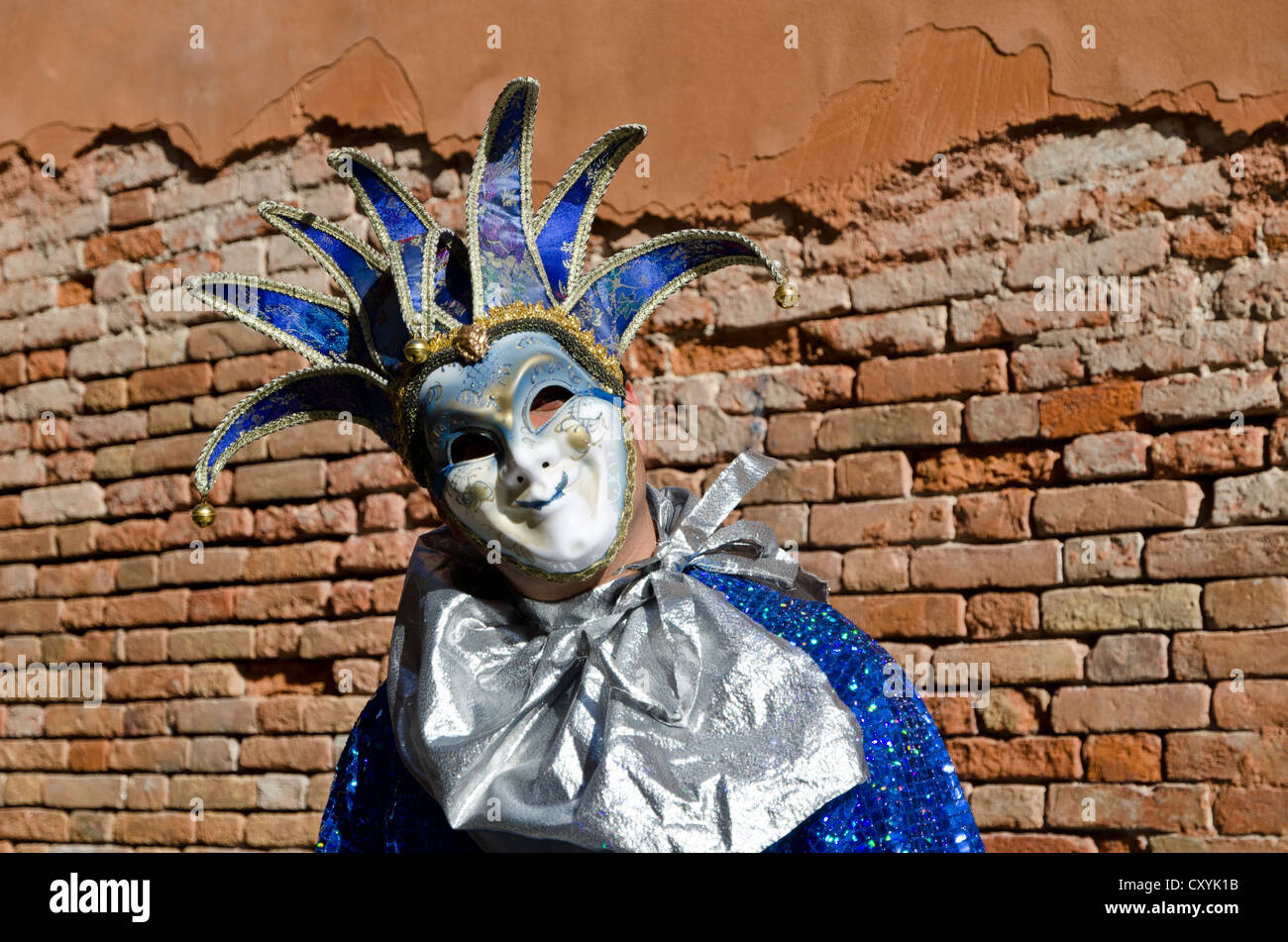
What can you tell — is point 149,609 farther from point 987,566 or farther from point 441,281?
point 987,566

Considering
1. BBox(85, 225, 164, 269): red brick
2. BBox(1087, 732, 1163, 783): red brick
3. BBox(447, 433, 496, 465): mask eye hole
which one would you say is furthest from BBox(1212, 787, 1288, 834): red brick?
BBox(85, 225, 164, 269): red brick

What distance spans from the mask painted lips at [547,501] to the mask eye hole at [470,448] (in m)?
0.12

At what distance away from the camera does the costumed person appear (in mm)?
1649

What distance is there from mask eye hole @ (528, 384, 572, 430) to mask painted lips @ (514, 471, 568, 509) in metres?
0.12

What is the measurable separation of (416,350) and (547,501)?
302 mm

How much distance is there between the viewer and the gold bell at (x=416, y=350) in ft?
6.05

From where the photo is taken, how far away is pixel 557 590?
6.21 ft

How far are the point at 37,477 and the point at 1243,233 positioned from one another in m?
3.36

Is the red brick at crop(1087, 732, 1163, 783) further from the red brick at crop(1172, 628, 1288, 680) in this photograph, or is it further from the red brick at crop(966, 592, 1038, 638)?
the red brick at crop(966, 592, 1038, 638)

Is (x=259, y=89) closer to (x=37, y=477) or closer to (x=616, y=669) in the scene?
(x=37, y=477)

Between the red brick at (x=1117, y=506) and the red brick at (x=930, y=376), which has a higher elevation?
the red brick at (x=930, y=376)

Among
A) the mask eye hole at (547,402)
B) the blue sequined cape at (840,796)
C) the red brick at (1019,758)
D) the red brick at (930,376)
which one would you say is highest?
the red brick at (930,376)

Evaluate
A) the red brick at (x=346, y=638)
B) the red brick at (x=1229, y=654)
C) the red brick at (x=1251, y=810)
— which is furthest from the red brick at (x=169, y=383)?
the red brick at (x=1251, y=810)

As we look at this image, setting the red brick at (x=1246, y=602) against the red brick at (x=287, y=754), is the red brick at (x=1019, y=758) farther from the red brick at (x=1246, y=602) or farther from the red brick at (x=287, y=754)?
the red brick at (x=287, y=754)
